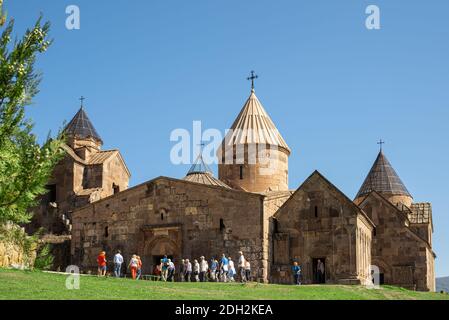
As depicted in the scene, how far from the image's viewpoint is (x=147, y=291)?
59.1 ft

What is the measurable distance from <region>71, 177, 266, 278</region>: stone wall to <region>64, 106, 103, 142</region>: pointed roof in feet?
21.4

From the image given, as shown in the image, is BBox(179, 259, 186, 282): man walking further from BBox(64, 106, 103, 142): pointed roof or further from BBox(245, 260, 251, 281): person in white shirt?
BBox(64, 106, 103, 142): pointed roof

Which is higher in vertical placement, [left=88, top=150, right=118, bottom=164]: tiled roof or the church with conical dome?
[left=88, top=150, right=118, bottom=164]: tiled roof

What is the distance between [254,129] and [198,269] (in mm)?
11741

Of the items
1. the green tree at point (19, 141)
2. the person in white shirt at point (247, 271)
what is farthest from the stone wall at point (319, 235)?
the green tree at point (19, 141)

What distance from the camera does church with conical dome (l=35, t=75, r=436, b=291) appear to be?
Answer: 28.2 m

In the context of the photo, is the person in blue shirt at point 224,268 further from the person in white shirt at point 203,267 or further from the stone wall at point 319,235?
the stone wall at point 319,235

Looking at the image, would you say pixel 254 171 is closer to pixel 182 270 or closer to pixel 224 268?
pixel 182 270

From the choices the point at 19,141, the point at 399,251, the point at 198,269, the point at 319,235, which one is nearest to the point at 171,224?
the point at 198,269

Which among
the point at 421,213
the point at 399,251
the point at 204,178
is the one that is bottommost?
the point at 399,251

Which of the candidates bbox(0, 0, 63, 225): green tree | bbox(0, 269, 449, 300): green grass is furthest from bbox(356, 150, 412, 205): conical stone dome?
bbox(0, 0, 63, 225): green tree

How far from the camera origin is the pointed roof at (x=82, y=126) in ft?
124
